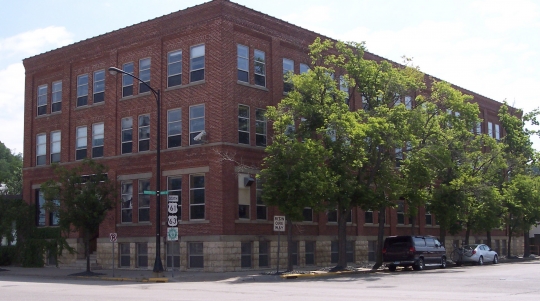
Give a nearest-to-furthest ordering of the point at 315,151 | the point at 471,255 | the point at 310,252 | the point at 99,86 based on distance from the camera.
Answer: the point at 315,151, the point at 310,252, the point at 99,86, the point at 471,255

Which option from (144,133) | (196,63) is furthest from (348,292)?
(144,133)

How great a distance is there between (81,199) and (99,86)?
32.4 ft

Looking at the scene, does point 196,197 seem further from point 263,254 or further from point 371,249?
point 371,249

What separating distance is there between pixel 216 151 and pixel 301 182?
18.5 ft

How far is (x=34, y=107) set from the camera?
4338 cm

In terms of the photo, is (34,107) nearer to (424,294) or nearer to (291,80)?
(291,80)

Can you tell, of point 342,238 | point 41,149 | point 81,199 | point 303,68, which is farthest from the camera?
point 41,149

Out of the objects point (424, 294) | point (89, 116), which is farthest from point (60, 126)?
point (424, 294)

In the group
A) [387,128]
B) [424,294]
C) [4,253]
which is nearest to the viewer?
[424,294]

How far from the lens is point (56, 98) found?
138 feet

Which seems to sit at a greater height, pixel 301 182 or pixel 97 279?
pixel 301 182

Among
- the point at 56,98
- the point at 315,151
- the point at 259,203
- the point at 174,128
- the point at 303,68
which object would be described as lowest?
the point at 259,203

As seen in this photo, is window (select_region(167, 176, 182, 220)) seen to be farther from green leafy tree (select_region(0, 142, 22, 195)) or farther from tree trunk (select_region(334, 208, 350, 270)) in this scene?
green leafy tree (select_region(0, 142, 22, 195))

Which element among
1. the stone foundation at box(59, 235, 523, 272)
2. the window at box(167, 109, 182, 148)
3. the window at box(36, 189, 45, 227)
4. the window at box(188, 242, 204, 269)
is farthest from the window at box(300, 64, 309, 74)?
the window at box(36, 189, 45, 227)
